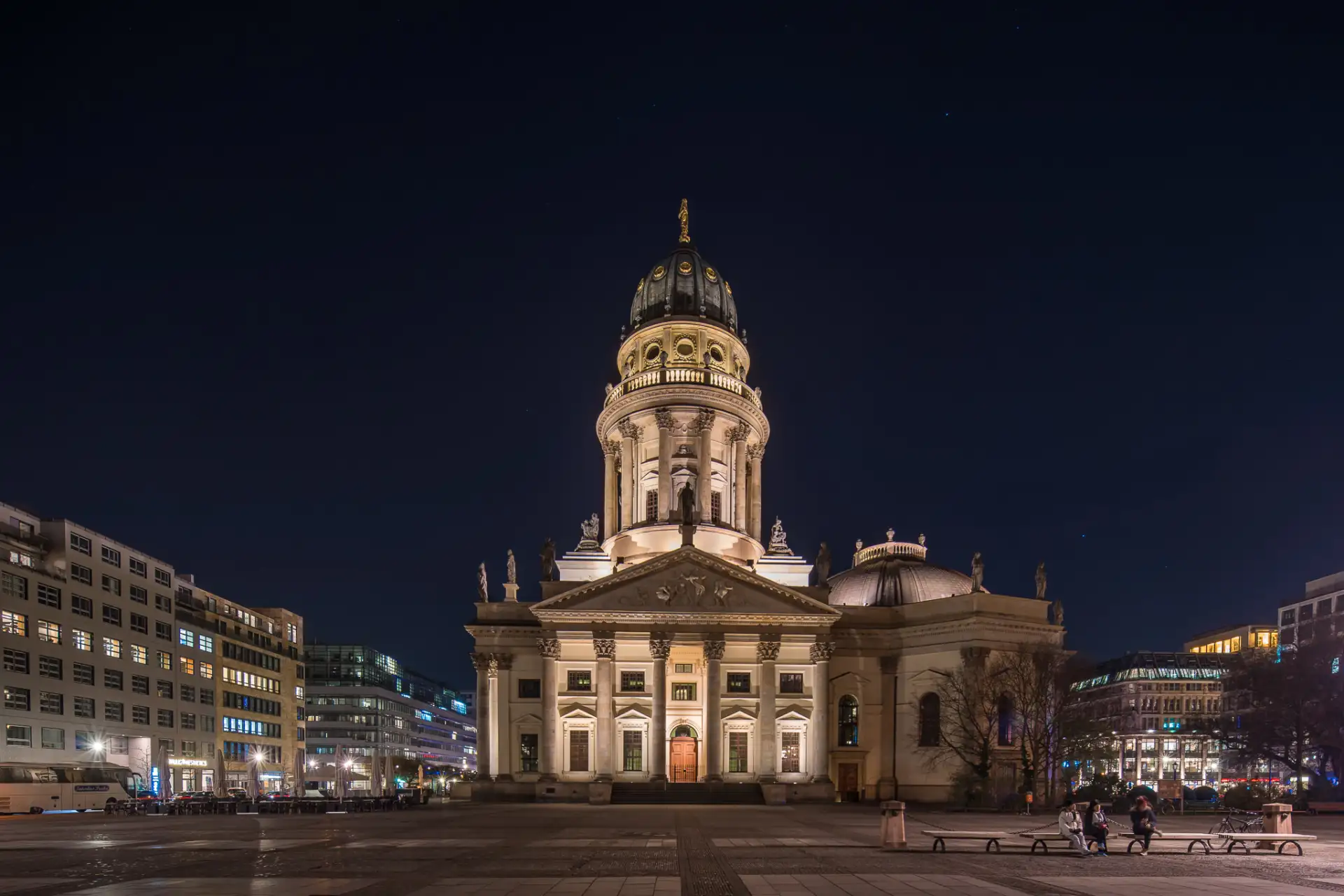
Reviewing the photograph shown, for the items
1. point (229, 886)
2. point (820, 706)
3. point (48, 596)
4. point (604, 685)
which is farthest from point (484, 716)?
point (229, 886)

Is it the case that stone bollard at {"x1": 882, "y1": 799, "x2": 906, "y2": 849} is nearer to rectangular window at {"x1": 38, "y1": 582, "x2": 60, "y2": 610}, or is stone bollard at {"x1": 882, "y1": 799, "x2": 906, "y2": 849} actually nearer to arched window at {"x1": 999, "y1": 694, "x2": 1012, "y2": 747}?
arched window at {"x1": 999, "y1": 694, "x2": 1012, "y2": 747}

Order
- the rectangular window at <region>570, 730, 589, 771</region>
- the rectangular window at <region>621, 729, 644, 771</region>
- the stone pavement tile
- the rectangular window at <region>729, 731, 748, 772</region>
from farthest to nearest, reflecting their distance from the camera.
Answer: the rectangular window at <region>729, 731, 748, 772</region>, the rectangular window at <region>621, 729, 644, 771</region>, the rectangular window at <region>570, 730, 589, 771</region>, the stone pavement tile

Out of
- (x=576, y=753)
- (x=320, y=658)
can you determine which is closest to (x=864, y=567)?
(x=576, y=753)

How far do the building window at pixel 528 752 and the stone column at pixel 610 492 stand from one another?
20237 millimetres

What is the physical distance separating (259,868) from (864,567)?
75214 mm

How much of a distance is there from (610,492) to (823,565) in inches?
891

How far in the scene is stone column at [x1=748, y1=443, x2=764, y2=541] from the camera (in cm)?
9350

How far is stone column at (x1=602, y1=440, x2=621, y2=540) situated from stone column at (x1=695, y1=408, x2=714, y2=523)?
919cm

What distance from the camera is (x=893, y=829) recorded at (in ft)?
112

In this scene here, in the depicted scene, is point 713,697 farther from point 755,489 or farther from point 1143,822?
point 1143,822

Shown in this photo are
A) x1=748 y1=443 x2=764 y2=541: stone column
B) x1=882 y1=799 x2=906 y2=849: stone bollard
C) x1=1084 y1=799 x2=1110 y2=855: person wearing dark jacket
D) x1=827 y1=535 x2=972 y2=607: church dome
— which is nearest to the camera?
x1=1084 y1=799 x2=1110 y2=855: person wearing dark jacket

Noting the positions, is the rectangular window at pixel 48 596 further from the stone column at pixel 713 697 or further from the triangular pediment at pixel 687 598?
the stone column at pixel 713 697

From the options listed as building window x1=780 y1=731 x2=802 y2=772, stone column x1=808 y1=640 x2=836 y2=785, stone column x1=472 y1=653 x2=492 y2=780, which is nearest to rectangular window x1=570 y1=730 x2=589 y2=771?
stone column x1=472 y1=653 x2=492 y2=780

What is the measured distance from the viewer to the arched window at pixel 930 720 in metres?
78.2
